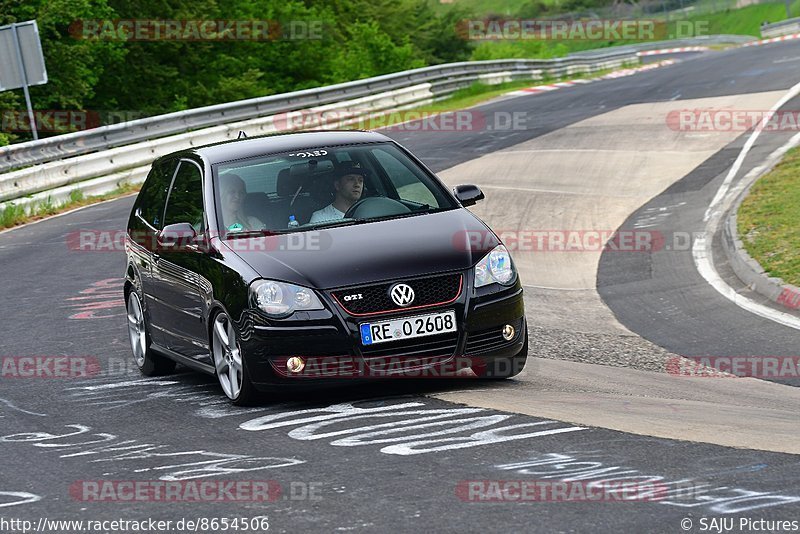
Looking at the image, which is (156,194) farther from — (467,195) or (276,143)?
(467,195)

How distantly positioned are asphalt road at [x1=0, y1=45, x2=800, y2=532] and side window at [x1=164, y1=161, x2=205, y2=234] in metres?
1.18

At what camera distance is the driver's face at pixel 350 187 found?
8773mm

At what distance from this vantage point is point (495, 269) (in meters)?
8.06

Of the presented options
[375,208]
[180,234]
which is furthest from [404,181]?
[180,234]

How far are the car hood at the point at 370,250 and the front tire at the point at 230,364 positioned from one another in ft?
1.56

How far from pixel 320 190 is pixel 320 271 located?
1233 mm

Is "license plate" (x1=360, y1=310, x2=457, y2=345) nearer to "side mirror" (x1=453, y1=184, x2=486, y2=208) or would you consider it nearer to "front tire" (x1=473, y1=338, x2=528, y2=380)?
"front tire" (x1=473, y1=338, x2=528, y2=380)

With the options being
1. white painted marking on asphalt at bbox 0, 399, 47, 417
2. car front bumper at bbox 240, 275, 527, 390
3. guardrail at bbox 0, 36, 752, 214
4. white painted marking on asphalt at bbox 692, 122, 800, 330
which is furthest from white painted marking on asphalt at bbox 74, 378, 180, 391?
guardrail at bbox 0, 36, 752, 214

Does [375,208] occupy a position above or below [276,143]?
below

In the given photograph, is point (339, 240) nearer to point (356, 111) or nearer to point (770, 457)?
point (770, 457)

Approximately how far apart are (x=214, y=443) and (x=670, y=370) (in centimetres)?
401

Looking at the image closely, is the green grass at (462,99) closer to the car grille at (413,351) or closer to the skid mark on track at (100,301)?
the skid mark on track at (100,301)

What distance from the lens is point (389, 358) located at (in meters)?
7.63

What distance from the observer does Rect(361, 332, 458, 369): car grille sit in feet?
25.0
